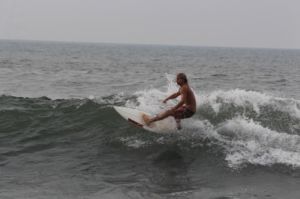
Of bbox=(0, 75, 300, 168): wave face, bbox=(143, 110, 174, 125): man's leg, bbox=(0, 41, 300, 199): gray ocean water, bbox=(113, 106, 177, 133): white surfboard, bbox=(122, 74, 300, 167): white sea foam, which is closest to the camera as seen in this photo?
bbox=(0, 41, 300, 199): gray ocean water

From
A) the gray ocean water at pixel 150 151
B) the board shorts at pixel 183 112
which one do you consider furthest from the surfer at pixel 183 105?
the gray ocean water at pixel 150 151

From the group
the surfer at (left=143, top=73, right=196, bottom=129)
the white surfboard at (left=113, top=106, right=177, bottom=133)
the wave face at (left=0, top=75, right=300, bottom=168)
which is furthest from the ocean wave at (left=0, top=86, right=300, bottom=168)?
the surfer at (left=143, top=73, right=196, bottom=129)

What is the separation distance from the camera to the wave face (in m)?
13.2

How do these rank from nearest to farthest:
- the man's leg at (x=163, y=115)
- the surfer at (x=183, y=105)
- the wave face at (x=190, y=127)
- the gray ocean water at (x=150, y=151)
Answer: the gray ocean water at (x=150, y=151)
the surfer at (x=183, y=105)
the wave face at (x=190, y=127)
the man's leg at (x=163, y=115)

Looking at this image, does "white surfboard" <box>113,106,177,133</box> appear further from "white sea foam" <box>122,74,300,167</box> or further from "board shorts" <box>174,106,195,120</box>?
"white sea foam" <box>122,74,300,167</box>

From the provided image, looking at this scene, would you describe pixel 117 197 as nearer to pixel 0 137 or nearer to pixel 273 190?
pixel 273 190

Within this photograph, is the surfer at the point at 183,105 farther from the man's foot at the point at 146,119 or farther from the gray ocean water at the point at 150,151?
the gray ocean water at the point at 150,151

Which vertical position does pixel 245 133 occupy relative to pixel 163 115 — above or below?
below

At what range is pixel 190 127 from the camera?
14852 millimetres

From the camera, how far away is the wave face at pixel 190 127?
1319 cm

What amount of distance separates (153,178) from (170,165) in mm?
1392

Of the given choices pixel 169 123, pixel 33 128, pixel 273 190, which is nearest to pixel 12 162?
pixel 33 128

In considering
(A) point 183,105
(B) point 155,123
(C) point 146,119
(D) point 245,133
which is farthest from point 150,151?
(D) point 245,133

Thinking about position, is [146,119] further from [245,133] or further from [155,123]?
[245,133]
